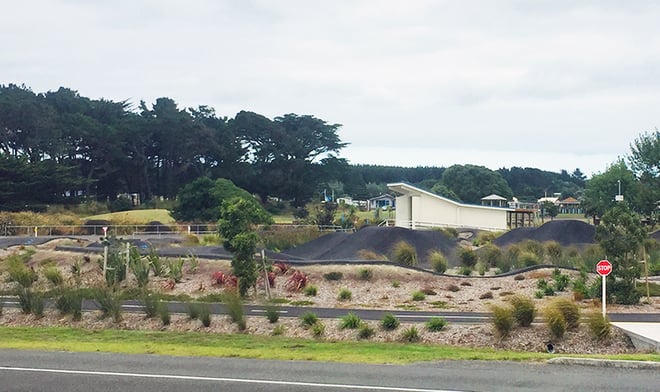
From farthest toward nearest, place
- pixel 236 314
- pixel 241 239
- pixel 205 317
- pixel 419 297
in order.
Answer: pixel 241 239
pixel 419 297
pixel 205 317
pixel 236 314

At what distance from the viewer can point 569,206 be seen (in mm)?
119312

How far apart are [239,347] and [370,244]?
2147cm

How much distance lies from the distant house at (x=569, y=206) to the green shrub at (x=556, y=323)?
→ 103m

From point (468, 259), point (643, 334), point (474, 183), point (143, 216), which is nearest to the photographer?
point (643, 334)

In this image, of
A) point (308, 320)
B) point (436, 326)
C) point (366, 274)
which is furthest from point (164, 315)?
point (366, 274)

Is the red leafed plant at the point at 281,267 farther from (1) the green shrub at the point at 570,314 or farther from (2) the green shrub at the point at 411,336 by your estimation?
(1) the green shrub at the point at 570,314

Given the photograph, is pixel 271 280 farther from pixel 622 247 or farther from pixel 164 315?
pixel 622 247

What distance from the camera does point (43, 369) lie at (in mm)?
10680

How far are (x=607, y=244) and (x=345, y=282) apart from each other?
8859 mm

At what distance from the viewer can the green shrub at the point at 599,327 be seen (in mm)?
14805

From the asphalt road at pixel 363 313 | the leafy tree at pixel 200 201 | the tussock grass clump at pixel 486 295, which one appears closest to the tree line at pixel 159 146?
the leafy tree at pixel 200 201

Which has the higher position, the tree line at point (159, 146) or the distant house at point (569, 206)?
the tree line at point (159, 146)

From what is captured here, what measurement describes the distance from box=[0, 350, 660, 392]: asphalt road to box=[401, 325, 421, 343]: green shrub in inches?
162

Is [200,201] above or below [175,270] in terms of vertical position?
above
